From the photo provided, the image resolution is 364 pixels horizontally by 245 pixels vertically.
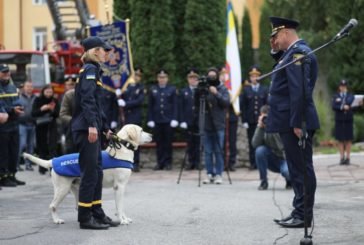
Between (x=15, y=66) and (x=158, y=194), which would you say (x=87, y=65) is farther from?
(x=15, y=66)

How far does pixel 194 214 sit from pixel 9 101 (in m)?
4.82

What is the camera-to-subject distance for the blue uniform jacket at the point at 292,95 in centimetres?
776

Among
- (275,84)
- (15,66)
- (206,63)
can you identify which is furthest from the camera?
(15,66)

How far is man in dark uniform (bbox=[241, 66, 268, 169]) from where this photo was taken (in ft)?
54.9

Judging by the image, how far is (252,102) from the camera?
16797 millimetres

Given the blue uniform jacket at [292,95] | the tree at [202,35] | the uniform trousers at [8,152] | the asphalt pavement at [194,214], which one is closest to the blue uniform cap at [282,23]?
the blue uniform jacket at [292,95]

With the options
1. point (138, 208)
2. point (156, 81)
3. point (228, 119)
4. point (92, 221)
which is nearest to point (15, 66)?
point (156, 81)

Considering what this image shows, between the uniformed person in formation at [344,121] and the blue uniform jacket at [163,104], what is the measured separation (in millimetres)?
3539

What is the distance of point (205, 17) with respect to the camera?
58.3 feet

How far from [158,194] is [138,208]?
5.55 ft

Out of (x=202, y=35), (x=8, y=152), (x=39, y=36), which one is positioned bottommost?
(x=8, y=152)

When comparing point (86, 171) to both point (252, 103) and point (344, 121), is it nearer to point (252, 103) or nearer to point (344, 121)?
point (252, 103)

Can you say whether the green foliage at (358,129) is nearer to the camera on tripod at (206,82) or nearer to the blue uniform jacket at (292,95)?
the camera on tripod at (206,82)

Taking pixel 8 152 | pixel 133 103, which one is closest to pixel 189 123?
pixel 133 103
